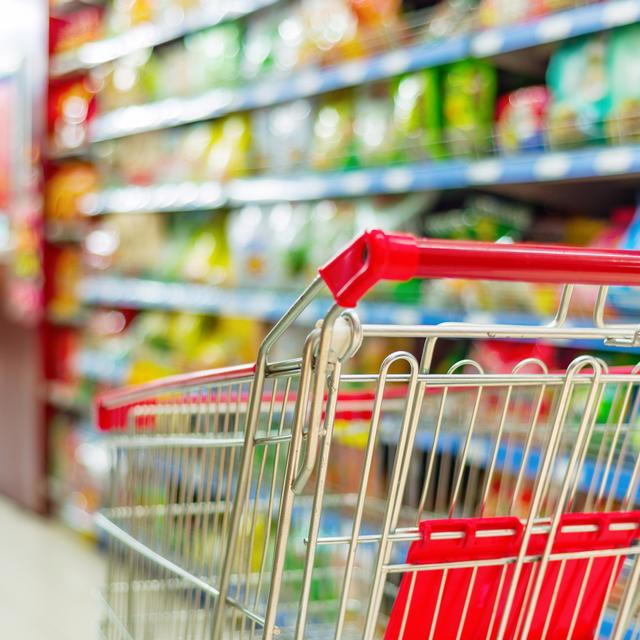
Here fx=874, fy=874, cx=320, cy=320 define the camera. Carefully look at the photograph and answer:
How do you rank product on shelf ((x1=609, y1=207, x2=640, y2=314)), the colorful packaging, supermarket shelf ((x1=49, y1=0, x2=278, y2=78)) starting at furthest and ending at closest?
1. supermarket shelf ((x1=49, y1=0, x2=278, y2=78))
2. the colorful packaging
3. product on shelf ((x1=609, y1=207, x2=640, y2=314))

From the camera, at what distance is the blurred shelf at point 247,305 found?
2.34 m

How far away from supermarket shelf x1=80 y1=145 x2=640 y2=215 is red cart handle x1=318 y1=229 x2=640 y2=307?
108cm

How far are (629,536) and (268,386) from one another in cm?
101

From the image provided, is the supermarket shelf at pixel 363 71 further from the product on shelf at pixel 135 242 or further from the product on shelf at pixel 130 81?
the product on shelf at pixel 135 242

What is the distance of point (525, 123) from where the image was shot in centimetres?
229

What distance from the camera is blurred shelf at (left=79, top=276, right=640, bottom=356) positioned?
234 centimetres

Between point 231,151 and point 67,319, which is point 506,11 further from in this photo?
point 67,319

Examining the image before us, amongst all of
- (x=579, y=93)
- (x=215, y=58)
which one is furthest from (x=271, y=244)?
(x=579, y=93)

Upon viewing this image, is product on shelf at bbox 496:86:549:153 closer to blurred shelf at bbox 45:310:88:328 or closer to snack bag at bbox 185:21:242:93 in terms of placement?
snack bag at bbox 185:21:242:93

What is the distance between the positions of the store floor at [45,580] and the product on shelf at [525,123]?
2.22m

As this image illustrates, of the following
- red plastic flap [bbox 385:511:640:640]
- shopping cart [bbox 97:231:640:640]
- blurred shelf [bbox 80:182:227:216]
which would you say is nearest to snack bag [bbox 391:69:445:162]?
blurred shelf [bbox 80:182:227:216]

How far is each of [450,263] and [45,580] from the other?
3263 millimetres

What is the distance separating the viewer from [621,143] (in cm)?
208

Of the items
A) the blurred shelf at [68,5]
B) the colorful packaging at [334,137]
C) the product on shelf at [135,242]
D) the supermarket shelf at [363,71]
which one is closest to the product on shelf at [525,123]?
the supermarket shelf at [363,71]
